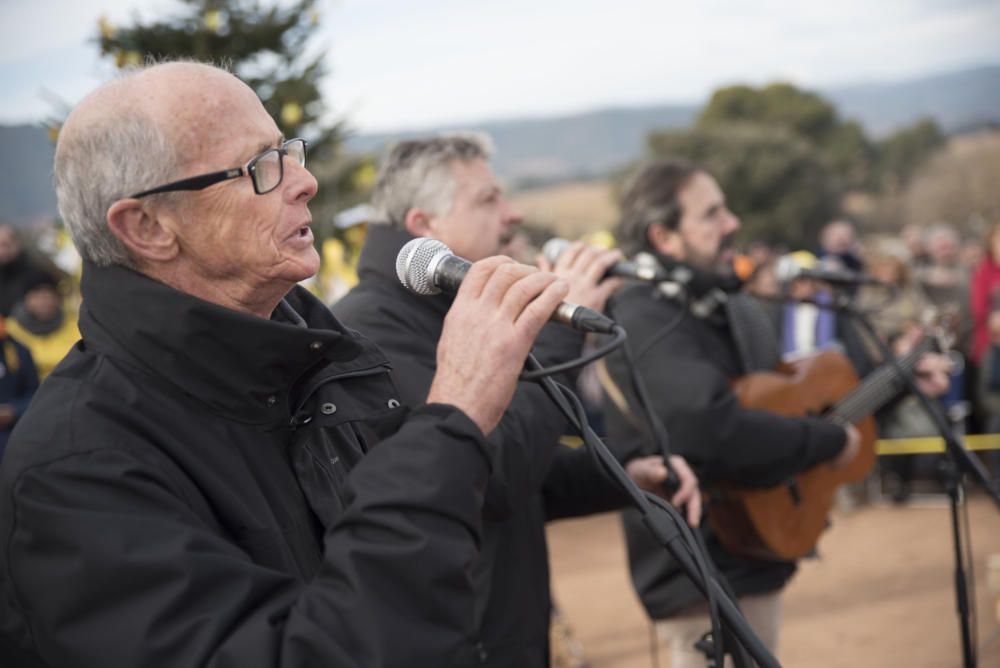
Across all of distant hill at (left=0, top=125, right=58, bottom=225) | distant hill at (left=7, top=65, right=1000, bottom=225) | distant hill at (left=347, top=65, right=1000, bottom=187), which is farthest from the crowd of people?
distant hill at (left=347, top=65, right=1000, bottom=187)

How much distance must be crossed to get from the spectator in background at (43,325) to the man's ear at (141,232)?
631 cm

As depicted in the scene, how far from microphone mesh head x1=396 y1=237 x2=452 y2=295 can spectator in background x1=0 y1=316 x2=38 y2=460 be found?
5.64 meters

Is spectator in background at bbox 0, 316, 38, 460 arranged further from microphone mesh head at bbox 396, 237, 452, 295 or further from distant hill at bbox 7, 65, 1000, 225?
distant hill at bbox 7, 65, 1000, 225

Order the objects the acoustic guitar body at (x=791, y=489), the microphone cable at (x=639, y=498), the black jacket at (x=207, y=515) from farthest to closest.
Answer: the acoustic guitar body at (x=791, y=489), the microphone cable at (x=639, y=498), the black jacket at (x=207, y=515)

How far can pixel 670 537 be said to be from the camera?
68.1 inches

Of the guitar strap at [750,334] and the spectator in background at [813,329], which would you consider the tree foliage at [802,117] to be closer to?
the spectator in background at [813,329]

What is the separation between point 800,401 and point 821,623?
2.72 m

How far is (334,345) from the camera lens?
1.79m

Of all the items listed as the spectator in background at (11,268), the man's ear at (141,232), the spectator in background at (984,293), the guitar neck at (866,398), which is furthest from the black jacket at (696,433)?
the spectator in background at (11,268)

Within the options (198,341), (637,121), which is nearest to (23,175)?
(198,341)

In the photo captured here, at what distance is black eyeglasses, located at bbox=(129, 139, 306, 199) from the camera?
1701mm

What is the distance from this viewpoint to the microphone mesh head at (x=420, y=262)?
69.4 inches

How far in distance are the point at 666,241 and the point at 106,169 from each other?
277 centimetres

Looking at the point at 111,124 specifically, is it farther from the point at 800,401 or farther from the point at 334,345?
the point at 800,401
